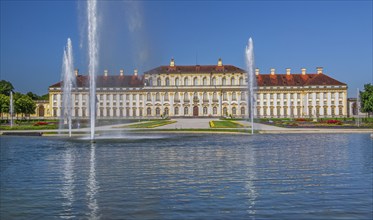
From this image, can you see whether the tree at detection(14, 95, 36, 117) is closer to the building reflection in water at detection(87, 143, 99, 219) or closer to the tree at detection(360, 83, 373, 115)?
the tree at detection(360, 83, 373, 115)

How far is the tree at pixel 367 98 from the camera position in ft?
193

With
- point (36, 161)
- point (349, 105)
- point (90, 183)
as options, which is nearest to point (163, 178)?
point (90, 183)

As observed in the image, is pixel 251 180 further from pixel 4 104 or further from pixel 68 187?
pixel 4 104

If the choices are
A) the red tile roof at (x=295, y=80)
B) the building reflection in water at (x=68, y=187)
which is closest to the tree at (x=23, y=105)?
the red tile roof at (x=295, y=80)

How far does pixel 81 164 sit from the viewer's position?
15094mm

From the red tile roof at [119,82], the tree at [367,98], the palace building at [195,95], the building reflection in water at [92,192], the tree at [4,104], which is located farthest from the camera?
the red tile roof at [119,82]

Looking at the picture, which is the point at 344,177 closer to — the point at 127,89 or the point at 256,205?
the point at 256,205

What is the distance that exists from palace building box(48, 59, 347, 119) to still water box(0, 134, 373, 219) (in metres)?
67.1

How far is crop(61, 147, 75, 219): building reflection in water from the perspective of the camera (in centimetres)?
865

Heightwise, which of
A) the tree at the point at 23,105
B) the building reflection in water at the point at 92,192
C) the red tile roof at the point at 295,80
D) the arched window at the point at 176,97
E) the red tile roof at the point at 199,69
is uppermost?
the red tile roof at the point at 199,69

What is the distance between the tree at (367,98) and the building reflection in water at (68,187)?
50280mm

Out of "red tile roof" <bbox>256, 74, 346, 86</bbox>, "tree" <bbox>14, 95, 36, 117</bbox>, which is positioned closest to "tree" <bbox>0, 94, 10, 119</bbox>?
"tree" <bbox>14, 95, 36, 117</bbox>

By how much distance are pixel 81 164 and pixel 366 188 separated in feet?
29.5

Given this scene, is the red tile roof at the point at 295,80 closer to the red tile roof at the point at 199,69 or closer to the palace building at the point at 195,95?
the palace building at the point at 195,95
